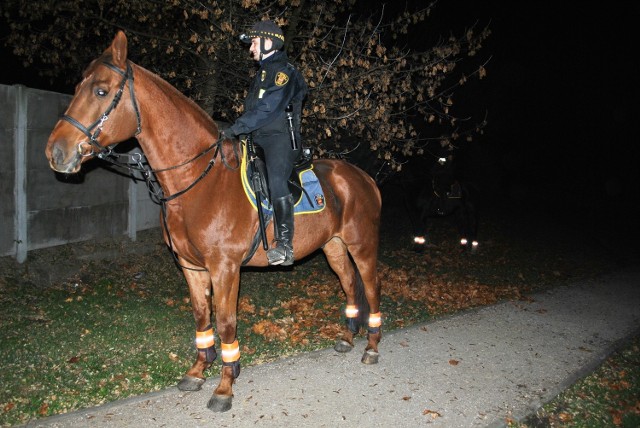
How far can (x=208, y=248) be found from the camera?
14.8 ft

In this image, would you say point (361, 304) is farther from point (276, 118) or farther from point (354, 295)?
point (276, 118)

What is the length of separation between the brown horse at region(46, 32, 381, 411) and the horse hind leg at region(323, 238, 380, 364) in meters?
0.45

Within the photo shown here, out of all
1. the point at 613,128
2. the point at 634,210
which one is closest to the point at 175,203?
the point at 634,210

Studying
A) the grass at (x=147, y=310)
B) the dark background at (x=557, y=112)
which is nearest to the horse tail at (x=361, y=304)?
the grass at (x=147, y=310)

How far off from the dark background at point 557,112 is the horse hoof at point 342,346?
12708mm

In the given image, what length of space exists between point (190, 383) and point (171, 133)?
2.48m

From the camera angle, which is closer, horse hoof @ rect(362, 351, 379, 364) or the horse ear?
the horse ear

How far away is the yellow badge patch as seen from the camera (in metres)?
4.63

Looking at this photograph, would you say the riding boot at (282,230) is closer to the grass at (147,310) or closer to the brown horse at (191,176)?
the brown horse at (191,176)

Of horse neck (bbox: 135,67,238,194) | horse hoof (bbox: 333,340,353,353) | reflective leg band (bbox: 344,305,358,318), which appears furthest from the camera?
reflective leg band (bbox: 344,305,358,318)

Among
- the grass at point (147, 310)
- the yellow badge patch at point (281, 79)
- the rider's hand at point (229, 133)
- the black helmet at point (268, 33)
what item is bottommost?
the grass at point (147, 310)

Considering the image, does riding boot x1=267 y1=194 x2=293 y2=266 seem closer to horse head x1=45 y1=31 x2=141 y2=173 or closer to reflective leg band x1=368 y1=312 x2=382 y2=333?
horse head x1=45 y1=31 x2=141 y2=173

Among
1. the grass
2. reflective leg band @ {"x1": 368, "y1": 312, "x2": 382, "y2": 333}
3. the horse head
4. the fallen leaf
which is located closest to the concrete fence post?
the grass

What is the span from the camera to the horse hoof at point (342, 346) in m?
5.96
